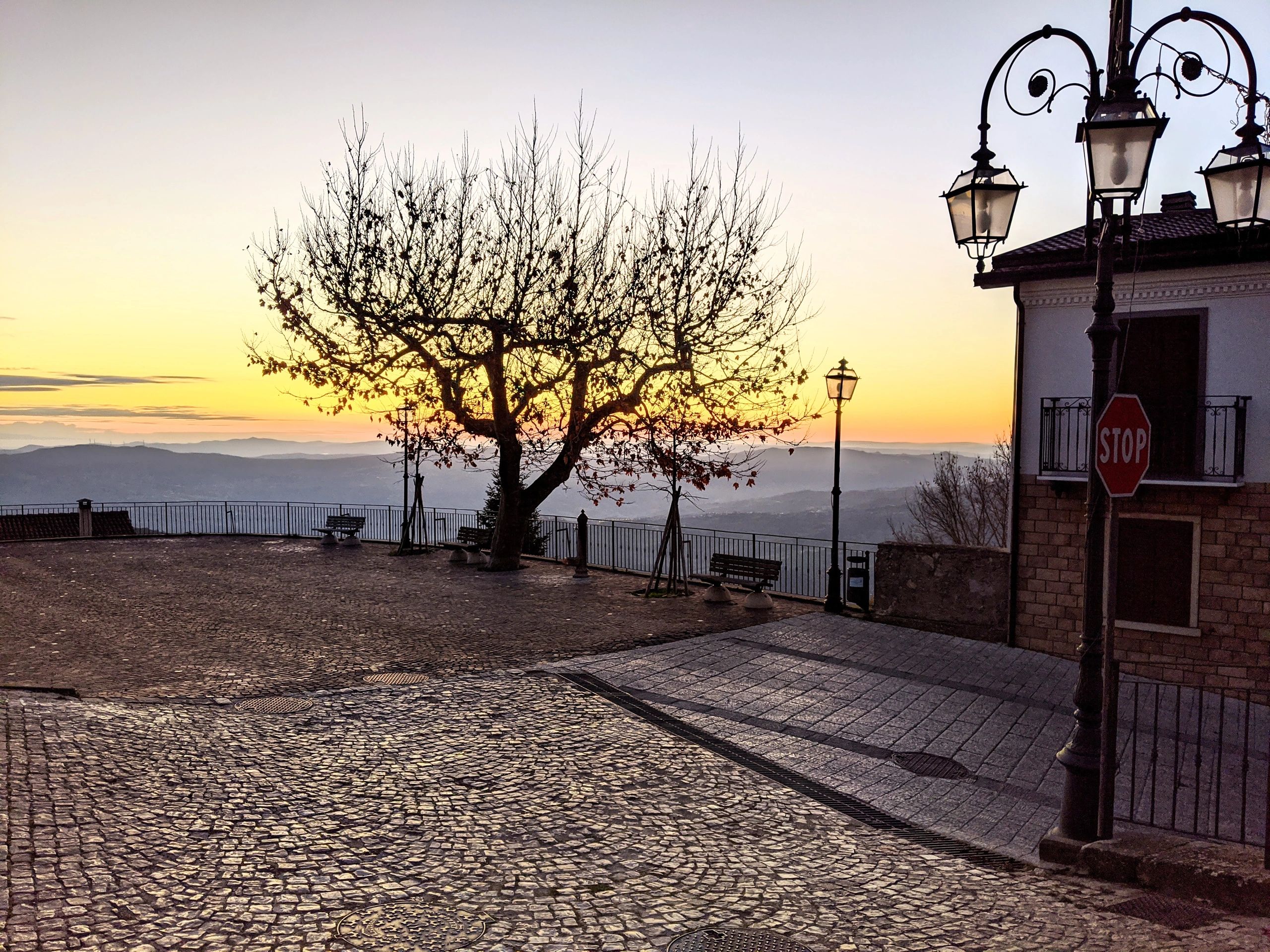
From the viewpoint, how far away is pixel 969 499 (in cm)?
4050

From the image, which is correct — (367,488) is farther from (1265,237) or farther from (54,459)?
(1265,237)

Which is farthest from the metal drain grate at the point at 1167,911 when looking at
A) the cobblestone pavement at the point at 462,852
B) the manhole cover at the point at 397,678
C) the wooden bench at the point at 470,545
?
the wooden bench at the point at 470,545

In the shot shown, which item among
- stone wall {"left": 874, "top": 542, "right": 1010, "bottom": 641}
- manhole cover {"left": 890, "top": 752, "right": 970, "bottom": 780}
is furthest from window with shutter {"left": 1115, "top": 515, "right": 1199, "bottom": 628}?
manhole cover {"left": 890, "top": 752, "right": 970, "bottom": 780}

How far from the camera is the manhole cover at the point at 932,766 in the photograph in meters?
7.71

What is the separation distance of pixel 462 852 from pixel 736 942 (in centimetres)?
199

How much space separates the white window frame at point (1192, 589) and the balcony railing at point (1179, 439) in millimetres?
623

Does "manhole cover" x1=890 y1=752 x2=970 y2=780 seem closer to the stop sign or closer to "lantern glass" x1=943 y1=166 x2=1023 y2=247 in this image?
the stop sign

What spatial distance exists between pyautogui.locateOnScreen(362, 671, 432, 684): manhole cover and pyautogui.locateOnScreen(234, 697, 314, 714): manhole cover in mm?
983

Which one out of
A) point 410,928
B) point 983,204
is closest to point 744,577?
point 983,204

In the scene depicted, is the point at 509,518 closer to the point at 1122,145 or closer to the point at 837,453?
the point at 837,453

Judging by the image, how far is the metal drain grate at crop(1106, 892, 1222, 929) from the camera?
4770 millimetres

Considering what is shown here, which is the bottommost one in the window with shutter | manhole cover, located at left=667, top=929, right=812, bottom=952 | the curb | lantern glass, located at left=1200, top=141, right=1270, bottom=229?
manhole cover, located at left=667, top=929, right=812, bottom=952

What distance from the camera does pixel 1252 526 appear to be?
40.8 feet

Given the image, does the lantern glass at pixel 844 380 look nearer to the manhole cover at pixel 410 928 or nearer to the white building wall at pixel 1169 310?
the white building wall at pixel 1169 310
